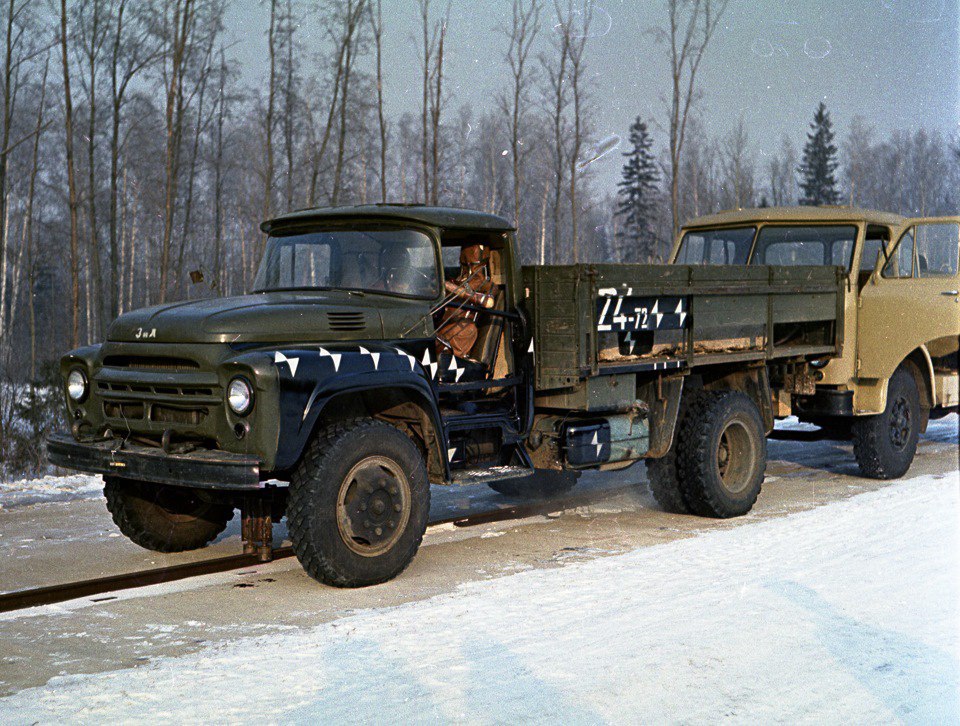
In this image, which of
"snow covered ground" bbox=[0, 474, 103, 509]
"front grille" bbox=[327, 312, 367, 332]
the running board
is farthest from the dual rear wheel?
"snow covered ground" bbox=[0, 474, 103, 509]

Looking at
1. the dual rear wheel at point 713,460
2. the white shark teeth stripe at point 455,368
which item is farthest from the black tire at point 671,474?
the white shark teeth stripe at point 455,368

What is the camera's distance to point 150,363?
6.83 m

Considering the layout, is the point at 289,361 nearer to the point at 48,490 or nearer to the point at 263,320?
the point at 263,320

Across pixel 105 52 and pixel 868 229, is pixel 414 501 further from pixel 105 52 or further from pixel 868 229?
pixel 105 52

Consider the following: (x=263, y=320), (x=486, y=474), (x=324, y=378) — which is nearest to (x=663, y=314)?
(x=486, y=474)

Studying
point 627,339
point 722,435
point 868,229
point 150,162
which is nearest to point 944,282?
point 868,229

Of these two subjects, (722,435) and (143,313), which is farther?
(722,435)

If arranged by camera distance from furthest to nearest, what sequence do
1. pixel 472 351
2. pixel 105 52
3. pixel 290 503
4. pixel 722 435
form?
1. pixel 105 52
2. pixel 722 435
3. pixel 472 351
4. pixel 290 503

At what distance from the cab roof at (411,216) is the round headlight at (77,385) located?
5.97 feet

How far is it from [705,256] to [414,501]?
634 centimetres

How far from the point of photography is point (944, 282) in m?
11.4

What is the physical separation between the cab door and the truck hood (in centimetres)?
577

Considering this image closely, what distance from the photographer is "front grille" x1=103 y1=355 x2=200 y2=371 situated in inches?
258

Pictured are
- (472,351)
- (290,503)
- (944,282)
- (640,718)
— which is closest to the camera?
(640,718)
